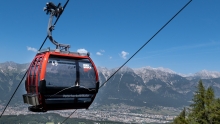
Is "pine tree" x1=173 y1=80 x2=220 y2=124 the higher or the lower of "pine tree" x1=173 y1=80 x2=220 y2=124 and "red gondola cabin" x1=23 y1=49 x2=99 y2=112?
the lower

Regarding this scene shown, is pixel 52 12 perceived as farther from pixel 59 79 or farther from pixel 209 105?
pixel 209 105

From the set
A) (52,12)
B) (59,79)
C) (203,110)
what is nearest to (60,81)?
(59,79)

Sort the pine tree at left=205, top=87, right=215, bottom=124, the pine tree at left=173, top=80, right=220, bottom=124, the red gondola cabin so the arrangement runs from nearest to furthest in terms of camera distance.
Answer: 1. the red gondola cabin
2. the pine tree at left=173, top=80, right=220, bottom=124
3. the pine tree at left=205, top=87, right=215, bottom=124

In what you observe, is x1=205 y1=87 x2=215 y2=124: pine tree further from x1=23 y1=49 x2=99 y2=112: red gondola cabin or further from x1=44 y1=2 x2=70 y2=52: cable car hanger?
x1=44 y1=2 x2=70 y2=52: cable car hanger

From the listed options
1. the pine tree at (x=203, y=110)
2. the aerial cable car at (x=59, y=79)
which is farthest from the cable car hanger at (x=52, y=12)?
the pine tree at (x=203, y=110)

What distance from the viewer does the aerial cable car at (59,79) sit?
604 centimetres

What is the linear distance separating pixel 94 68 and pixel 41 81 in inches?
70.1

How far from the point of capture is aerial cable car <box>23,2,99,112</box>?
604cm

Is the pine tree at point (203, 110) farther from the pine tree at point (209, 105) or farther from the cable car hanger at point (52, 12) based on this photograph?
the cable car hanger at point (52, 12)

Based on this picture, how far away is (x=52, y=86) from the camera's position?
6.20 metres

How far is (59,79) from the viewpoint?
252 inches

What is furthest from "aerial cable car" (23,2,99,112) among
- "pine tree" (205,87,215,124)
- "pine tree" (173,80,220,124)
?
"pine tree" (205,87,215,124)

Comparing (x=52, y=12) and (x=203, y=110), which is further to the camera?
(x=203, y=110)

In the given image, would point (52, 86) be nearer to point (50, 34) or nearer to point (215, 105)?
point (50, 34)
